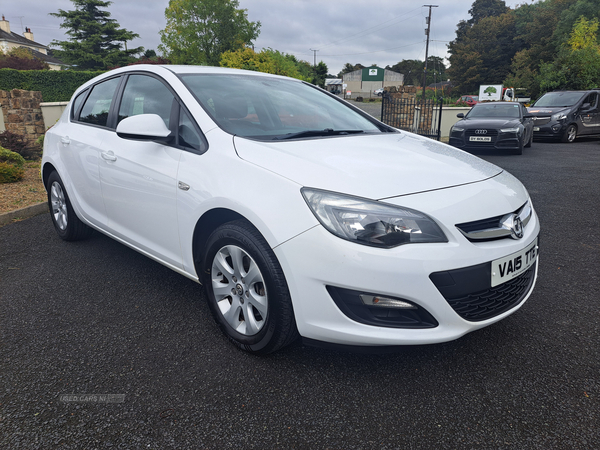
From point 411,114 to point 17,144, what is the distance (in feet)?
40.2

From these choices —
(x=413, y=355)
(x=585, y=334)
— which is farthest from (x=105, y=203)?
(x=585, y=334)

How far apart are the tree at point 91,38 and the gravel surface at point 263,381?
44348 millimetres

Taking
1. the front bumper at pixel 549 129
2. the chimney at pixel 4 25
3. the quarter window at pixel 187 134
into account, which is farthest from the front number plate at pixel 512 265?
the chimney at pixel 4 25

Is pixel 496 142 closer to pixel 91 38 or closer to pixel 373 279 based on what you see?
pixel 373 279

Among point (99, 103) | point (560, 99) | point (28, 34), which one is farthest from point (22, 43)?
point (99, 103)

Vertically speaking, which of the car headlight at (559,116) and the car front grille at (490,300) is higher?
the car headlight at (559,116)

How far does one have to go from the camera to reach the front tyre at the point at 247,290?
2035 mm

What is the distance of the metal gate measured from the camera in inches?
611

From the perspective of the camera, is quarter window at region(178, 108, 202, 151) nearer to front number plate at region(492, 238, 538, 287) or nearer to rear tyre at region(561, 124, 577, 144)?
front number plate at region(492, 238, 538, 287)

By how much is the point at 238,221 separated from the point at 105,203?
154 cm

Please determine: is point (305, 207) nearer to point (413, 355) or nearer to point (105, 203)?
point (413, 355)

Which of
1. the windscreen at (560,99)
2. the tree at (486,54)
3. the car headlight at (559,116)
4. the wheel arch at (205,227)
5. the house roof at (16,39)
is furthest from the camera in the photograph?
the house roof at (16,39)

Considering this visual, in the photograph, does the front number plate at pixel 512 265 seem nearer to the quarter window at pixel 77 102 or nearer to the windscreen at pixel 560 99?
the quarter window at pixel 77 102

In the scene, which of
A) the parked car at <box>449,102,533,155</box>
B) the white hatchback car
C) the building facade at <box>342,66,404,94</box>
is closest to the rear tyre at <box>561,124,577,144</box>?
the parked car at <box>449,102,533,155</box>
